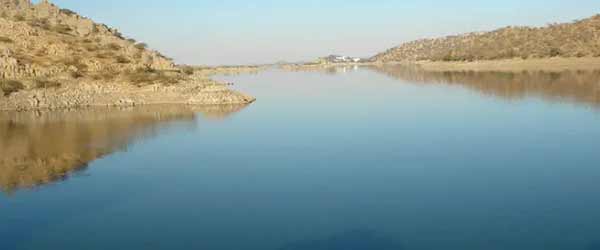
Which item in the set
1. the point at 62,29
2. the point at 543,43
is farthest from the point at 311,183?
the point at 543,43

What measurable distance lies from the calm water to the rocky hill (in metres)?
10.4

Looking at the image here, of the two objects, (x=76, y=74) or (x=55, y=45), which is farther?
(x=55, y=45)

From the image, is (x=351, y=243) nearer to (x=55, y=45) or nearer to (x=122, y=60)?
(x=122, y=60)

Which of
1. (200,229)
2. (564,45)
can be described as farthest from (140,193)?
(564,45)

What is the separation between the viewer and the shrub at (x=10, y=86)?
123 feet

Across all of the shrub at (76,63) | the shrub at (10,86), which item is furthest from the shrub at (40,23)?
the shrub at (10,86)

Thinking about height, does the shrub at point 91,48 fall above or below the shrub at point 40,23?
below

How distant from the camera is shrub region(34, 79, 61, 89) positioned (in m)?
38.9

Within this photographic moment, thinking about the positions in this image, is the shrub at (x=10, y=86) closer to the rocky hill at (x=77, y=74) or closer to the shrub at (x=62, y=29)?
the rocky hill at (x=77, y=74)

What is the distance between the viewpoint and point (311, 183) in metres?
14.5

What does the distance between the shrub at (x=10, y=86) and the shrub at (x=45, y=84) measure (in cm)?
93

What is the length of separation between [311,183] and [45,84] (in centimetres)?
3050

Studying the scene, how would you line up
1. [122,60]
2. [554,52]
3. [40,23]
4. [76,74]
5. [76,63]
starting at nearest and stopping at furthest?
[76,74] → [76,63] → [122,60] → [40,23] → [554,52]

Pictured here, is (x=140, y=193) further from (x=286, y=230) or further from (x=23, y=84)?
(x=23, y=84)
